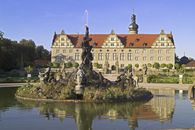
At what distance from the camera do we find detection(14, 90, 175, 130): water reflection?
50.5ft

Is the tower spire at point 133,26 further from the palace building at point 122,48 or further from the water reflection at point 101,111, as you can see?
the water reflection at point 101,111

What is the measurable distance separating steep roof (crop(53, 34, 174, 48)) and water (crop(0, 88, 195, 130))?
6491 centimetres

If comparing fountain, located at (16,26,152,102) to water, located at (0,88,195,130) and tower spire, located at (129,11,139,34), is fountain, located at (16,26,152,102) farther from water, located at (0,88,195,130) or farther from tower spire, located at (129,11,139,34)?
tower spire, located at (129,11,139,34)

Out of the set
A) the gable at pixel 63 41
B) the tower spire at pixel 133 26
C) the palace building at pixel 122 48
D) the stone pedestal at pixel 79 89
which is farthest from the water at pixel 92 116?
the tower spire at pixel 133 26

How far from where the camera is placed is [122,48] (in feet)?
281

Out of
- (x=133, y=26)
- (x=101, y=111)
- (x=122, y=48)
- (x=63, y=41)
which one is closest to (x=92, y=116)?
(x=101, y=111)

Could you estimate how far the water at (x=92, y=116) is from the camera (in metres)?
13.8

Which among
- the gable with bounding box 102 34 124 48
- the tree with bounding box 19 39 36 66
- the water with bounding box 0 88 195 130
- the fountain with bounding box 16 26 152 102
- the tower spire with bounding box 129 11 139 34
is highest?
the tower spire with bounding box 129 11 139 34

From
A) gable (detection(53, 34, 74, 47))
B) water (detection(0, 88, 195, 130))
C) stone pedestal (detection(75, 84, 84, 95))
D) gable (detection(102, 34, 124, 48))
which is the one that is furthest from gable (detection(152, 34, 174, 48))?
water (detection(0, 88, 195, 130))

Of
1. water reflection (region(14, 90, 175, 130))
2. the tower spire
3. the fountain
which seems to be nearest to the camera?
water reflection (region(14, 90, 175, 130))

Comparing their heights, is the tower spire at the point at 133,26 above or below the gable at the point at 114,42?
above

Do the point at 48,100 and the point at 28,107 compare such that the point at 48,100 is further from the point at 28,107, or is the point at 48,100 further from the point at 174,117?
the point at 174,117

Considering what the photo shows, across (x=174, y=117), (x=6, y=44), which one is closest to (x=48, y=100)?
(x=174, y=117)

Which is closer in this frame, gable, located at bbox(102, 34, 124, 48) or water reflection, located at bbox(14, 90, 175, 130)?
water reflection, located at bbox(14, 90, 175, 130)
